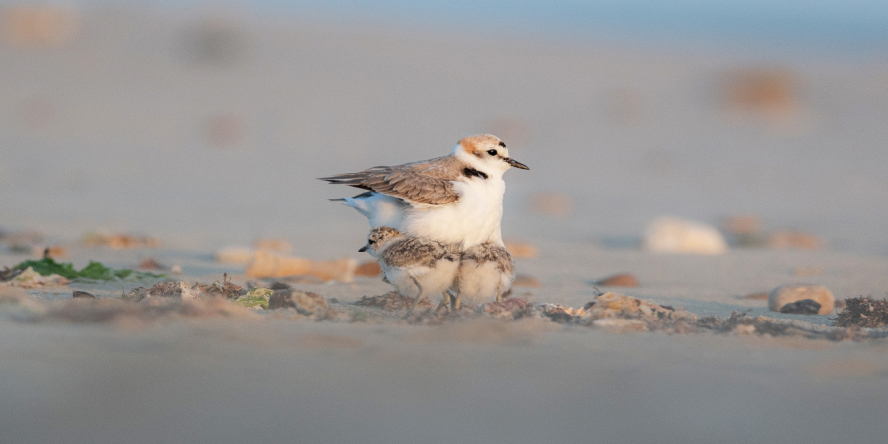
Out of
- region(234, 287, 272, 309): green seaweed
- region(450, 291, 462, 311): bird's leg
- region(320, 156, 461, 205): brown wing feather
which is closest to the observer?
region(234, 287, 272, 309): green seaweed

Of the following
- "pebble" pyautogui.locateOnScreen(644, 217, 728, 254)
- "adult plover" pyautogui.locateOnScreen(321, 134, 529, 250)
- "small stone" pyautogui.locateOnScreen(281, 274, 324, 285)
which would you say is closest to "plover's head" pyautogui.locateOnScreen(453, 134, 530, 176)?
"adult plover" pyautogui.locateOnScreen(321, 134, 529, 250)

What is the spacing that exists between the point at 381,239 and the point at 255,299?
0.74 metres

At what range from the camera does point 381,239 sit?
4777mm

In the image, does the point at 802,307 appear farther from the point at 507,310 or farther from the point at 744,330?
the point at 507,310

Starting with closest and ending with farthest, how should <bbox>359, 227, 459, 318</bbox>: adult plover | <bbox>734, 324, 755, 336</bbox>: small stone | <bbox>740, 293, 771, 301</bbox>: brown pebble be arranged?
<bbox>734, 324, 755, 336</bbox>: small stone
<bbox>359, 227, 459, 318</bbox>: adult plover
<bbox>740, 293, 771, 301</bbox>: brown pebble

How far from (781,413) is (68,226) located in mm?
7851

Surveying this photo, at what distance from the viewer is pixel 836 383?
9.36ft

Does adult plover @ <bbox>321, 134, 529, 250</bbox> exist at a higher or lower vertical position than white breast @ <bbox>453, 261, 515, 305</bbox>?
higher

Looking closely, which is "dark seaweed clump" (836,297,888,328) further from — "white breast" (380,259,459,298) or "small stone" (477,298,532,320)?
"white breast" (380,259,459,298)

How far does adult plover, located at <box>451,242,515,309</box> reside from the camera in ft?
15.1

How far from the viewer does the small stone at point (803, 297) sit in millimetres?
5133

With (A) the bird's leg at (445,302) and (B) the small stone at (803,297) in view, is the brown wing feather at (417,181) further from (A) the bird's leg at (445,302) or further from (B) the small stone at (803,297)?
(B) the small stone at (803,297)

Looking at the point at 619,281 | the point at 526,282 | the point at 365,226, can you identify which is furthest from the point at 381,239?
the point at 365,226

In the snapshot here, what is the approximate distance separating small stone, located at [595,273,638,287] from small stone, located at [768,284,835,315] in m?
1.24
